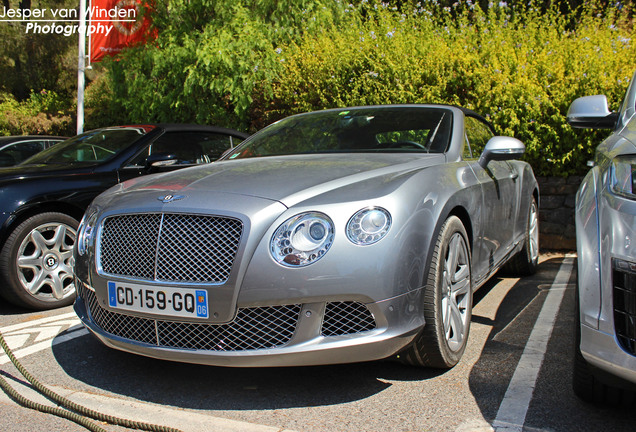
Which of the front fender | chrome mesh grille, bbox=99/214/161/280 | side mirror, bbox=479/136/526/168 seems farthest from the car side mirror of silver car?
chrome mesh grille, bbox=99/214/161/280

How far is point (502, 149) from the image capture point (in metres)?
3.69

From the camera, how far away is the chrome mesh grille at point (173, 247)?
2533 mm

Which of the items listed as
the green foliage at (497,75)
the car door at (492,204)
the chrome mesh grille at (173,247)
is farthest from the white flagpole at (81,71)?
the chrome mesh grille at (173,247)

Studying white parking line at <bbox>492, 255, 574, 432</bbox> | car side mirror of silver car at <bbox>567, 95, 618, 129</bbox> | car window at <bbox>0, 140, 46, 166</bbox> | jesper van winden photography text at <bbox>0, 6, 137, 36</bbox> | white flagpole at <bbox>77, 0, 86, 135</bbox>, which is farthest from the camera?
jesper van winden photography text at <bbox>0, 6, 137, 36</bbox>

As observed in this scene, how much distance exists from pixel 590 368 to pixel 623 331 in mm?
272

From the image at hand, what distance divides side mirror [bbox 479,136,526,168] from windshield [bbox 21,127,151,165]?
10.6 feet

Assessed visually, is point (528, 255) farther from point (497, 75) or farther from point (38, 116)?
point (38, 116)

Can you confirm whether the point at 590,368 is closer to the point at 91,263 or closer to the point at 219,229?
the point at 219,229

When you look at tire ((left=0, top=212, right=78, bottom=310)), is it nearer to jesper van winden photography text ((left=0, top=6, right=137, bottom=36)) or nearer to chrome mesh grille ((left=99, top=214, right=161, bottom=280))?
chrome mesh grille ((left=99, top=214, right=161, bottom=280))

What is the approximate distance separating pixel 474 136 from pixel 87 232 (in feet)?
9.14

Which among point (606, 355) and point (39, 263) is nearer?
point (606, 355)

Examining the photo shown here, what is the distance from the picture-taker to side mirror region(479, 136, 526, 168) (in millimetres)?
3691

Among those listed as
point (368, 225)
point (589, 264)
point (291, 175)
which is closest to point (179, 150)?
point (291, 175)

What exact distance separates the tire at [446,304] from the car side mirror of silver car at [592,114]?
996mm
